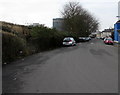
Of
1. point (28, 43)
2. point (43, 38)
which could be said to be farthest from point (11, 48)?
point (43, 38)

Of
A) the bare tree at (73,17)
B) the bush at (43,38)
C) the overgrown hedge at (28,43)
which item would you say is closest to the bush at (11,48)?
the overgrown hedge at (28,43)

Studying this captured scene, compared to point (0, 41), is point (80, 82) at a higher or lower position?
lower

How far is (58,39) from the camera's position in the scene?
3006 cm

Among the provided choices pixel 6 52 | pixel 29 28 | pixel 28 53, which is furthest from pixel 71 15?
pixel 6 52

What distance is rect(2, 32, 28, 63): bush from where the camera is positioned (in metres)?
12.2

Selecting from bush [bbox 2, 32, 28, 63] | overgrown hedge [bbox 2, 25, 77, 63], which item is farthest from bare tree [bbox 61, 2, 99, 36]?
bush [bbox 2, 32, 28, 63]

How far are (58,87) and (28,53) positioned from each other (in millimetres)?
11763

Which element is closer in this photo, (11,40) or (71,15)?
(11,40)

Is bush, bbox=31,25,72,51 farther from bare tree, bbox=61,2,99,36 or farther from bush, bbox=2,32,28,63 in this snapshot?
bare tree, bbox=61,2,99,36

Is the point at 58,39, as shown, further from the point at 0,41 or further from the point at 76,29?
the point at 76,29

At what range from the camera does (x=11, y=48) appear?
44.7 ft

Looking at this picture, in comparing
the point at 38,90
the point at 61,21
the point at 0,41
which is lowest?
the point at 38,90

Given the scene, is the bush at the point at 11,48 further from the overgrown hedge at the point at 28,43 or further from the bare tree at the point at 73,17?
the bare tree at the point at 73,17

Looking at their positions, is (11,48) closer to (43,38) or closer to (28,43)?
(28,43)
